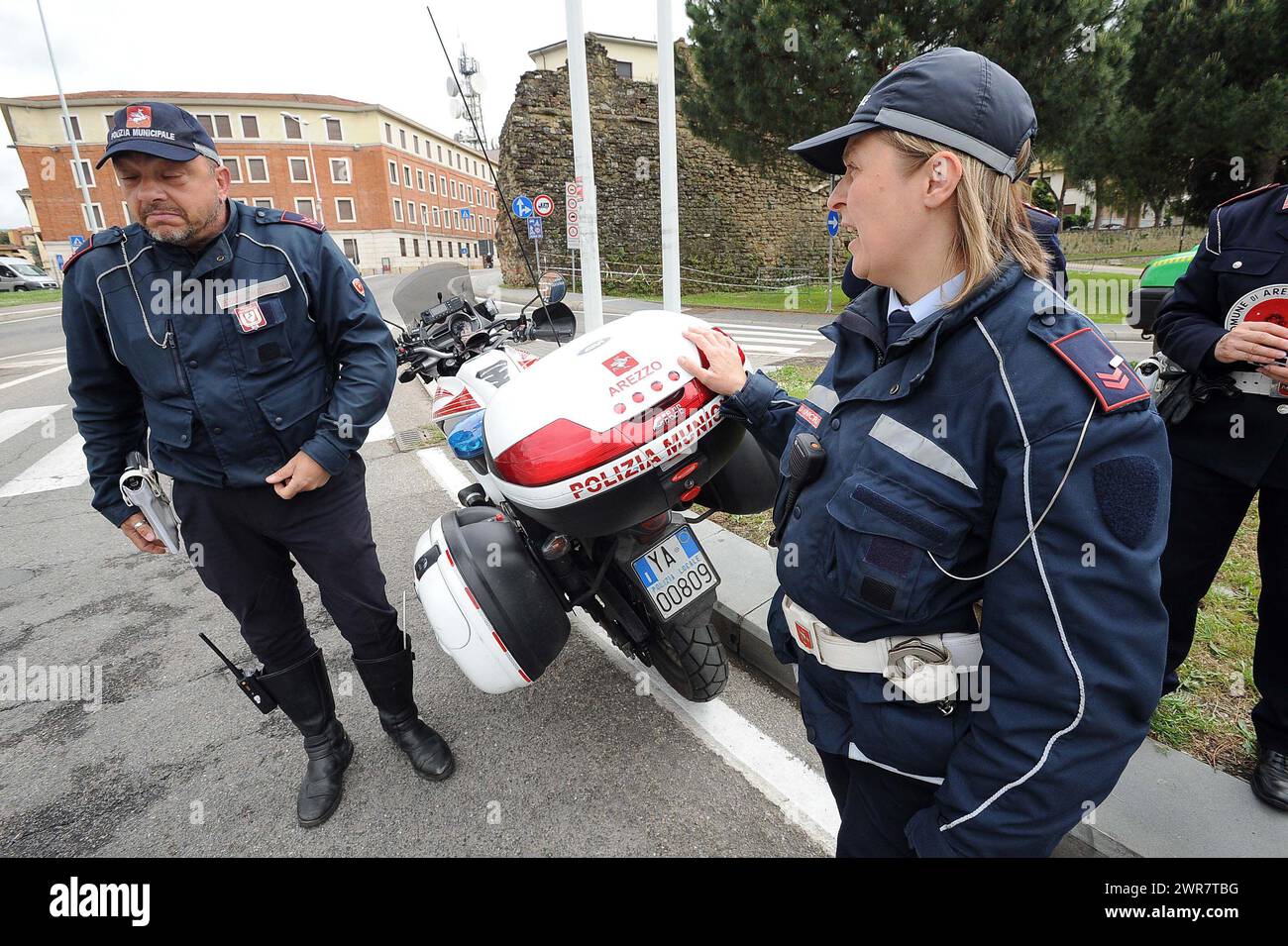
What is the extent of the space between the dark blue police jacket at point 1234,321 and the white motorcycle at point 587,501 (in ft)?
4.31

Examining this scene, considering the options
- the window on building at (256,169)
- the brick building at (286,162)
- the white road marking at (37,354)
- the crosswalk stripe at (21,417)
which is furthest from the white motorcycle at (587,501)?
the window on building at (256,169)

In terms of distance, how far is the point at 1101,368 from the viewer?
3.03 feet

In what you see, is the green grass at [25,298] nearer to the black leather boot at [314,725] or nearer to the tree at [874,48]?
the tree at [874,48]

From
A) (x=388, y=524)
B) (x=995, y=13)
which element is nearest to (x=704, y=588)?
(x=388, y=524)

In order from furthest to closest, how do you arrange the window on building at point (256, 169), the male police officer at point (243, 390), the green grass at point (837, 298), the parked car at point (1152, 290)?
1. the window on building at point (256, 169)
2. the green grass at point (837, 298)
3. the parked car at point (1152, 290)
4. the male police officer at point (243, 390)

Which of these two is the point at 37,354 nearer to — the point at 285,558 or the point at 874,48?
the point at 285,558

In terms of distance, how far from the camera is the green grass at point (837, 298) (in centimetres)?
1236

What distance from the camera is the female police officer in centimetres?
91

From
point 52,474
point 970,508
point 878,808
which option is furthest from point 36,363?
point 970,508

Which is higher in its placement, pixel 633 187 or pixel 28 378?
pixel 633 187

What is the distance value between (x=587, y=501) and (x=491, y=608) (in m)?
0.50

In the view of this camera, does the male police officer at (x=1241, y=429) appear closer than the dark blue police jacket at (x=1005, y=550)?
No

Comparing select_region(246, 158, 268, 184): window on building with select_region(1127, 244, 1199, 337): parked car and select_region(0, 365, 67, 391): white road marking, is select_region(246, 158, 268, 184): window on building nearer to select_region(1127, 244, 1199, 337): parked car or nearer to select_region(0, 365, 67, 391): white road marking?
select_region(0, 365, 67, 391): white road marking

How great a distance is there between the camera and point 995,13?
11.6 meters
